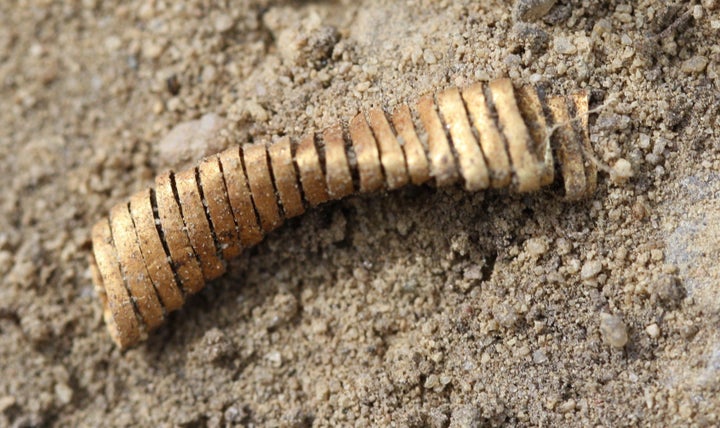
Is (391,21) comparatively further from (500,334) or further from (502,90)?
(500,334)

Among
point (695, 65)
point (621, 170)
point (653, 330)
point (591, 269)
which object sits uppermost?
point (695, 65)

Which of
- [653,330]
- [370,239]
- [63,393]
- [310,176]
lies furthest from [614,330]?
[63,393]

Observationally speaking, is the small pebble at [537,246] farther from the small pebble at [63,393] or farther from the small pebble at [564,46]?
the small pebble at [63,393]

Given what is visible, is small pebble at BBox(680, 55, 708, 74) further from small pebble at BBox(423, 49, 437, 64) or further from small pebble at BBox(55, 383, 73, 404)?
small pebble at BBox(55, 383, 73, 404)

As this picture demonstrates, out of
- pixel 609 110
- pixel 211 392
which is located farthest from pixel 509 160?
pixel 211 392

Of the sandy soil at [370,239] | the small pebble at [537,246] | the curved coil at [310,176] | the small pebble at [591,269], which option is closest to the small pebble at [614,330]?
the sandy soil at [370,239]

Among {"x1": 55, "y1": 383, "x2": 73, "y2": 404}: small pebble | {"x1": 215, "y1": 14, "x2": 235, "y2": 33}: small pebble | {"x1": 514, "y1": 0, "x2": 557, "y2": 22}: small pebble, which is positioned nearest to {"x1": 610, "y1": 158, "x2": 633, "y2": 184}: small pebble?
{"x1": 514, "y1": 0, "x2": 557, "y2": 22}: small pebble

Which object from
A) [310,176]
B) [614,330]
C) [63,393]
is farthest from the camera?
[63,393]

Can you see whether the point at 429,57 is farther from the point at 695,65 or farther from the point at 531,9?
the point at 695,65
